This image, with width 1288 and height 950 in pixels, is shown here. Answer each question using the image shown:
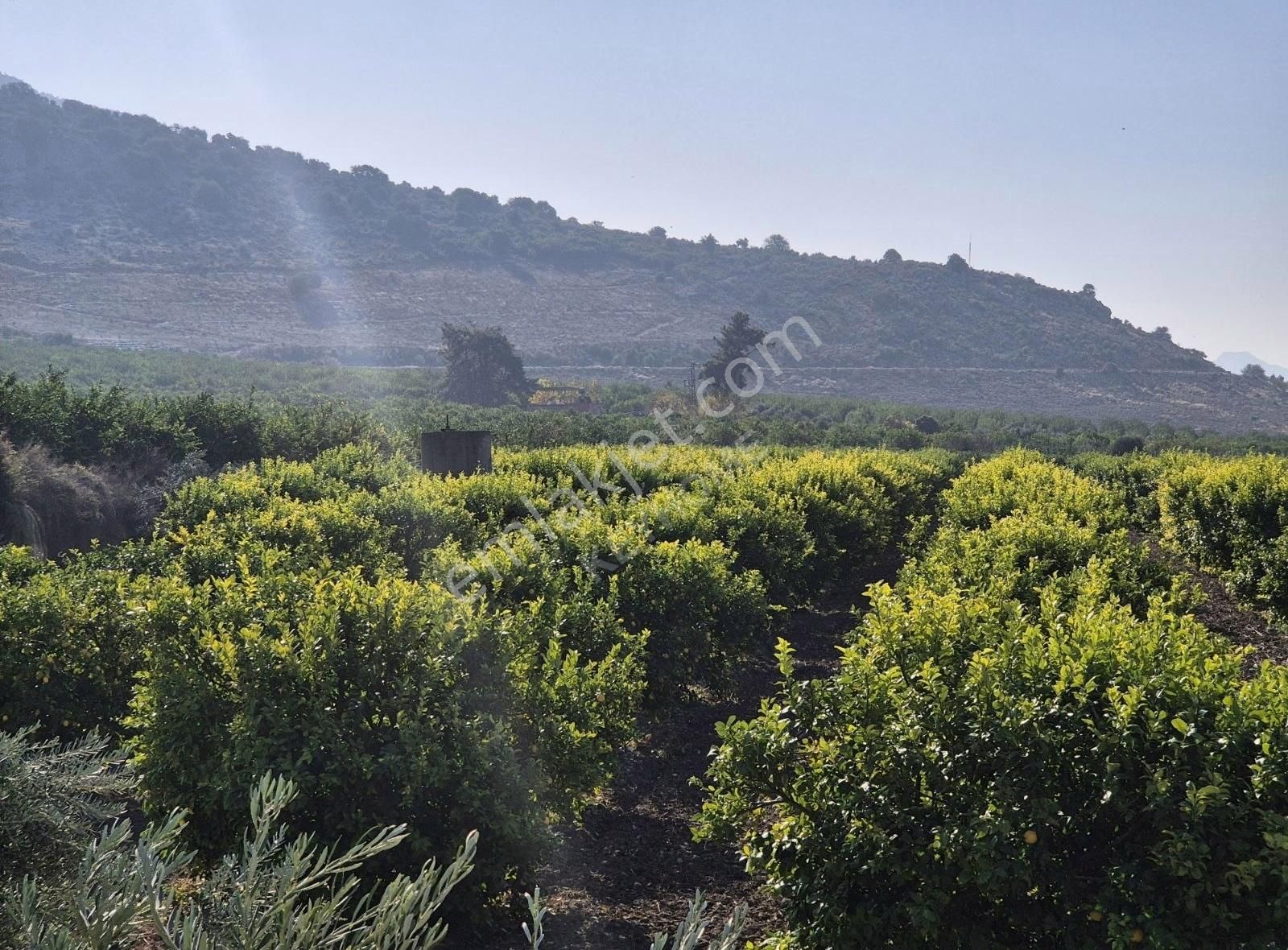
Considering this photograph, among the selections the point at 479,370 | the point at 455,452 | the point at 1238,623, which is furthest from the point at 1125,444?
the point at 455,452

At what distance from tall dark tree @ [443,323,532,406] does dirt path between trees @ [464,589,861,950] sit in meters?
46.2

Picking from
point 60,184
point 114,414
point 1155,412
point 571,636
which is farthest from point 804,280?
point 571,636

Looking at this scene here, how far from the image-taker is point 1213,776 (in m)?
2.96

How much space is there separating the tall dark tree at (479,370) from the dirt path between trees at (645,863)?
4624cm

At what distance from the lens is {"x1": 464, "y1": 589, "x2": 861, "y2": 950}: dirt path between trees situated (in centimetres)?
458

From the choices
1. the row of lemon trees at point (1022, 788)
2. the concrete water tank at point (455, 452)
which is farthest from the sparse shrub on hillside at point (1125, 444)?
the row of lemon trees at point (1022, 788)

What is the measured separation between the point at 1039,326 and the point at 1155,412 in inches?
821

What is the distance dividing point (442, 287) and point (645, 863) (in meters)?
85.4

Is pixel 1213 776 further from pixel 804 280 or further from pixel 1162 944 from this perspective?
pixel 804 280

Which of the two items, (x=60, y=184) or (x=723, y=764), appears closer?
(x=723, y=764)

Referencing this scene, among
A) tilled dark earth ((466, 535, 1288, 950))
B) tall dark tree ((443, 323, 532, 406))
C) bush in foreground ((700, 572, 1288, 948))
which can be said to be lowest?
tall dark tree ((443, 323, 532, 406))

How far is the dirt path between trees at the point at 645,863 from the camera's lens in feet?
15.0

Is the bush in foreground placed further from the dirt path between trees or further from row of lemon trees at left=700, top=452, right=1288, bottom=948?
the dirt path between trees

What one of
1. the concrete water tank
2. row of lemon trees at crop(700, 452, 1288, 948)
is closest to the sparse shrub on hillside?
the concrete water tank
